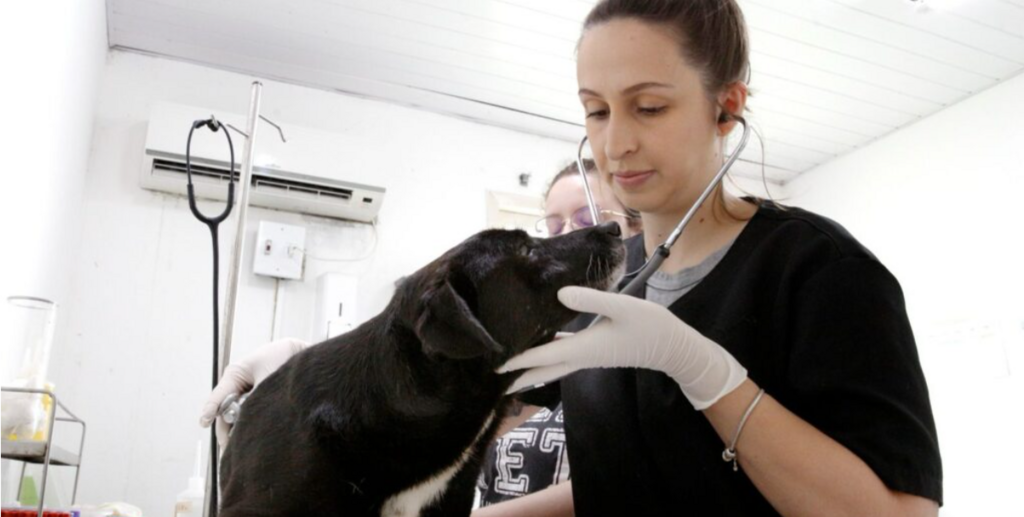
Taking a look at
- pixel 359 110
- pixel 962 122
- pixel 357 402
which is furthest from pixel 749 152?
pixel 357 402

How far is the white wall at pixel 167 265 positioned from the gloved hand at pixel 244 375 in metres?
2.03

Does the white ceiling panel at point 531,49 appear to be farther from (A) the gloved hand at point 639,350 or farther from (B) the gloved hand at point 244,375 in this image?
(A) the gloved hand at point 639,350

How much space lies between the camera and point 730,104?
4.17 ft

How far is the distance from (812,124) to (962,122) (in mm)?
746

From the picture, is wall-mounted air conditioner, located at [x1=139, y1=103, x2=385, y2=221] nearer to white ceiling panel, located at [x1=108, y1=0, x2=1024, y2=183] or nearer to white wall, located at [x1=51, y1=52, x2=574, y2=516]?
white wall, located at [x1=51, y1=52, x2=574, y2=516]

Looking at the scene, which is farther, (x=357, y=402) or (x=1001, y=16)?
(x=1001, y=16)

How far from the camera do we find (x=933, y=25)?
337cm

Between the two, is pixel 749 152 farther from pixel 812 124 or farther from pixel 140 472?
pixel 140 472

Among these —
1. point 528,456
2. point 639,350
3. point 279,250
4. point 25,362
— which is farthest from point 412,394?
point 279,250

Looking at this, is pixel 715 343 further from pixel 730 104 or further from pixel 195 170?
pixel 195 170

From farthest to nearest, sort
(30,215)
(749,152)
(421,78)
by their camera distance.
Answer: (749,152)
(421,78)
(30,215)

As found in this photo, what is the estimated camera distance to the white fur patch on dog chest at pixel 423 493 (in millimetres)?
1068

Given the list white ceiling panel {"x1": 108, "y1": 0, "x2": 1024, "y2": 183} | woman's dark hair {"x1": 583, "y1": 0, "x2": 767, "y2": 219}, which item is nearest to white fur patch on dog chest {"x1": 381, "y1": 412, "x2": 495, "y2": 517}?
woman's dark hair {"x1": 583, "y1": 0, "x2": 767, "y2": 219}

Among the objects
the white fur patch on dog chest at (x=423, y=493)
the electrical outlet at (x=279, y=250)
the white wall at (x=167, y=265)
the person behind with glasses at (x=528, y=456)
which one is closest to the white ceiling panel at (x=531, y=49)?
the white wall at (x=167, y=265)
